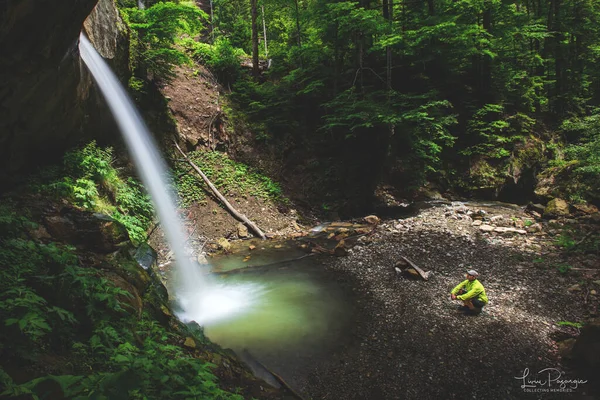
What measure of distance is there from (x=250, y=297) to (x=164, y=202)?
5.56 meters

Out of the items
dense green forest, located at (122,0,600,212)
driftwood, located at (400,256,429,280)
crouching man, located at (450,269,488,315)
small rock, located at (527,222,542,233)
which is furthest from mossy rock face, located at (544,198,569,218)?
crouching man, located at (450,269,488,315)

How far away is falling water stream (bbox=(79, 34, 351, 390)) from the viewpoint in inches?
231

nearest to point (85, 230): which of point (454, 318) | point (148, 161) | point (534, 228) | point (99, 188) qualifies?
point (99, 188)

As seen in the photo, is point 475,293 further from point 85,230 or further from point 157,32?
point 157,32

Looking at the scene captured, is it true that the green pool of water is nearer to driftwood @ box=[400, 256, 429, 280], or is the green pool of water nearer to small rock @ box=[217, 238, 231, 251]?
small rock @ box=[217, 238, 231, 251]

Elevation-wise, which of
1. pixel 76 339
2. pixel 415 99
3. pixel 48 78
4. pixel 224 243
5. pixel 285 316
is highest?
pixel 48 78

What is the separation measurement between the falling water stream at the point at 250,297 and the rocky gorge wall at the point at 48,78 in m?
0.80

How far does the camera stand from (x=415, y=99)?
1417 cm

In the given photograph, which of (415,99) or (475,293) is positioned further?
(415,99)

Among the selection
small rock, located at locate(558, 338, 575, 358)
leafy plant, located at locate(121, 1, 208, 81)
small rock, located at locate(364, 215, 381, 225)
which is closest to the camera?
small rock, located at locate(558, 338, 575, 358)

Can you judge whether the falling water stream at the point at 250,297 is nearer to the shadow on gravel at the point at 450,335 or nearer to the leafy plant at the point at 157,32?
the shadow on gravel at the point at 450,335

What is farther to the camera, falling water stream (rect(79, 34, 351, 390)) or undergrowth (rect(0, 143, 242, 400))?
falling water stream (rect(79, 34, 351, 390))

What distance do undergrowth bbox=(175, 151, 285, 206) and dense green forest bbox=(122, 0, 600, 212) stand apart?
223 centimetres

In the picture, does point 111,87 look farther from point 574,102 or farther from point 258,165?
point 574,102
